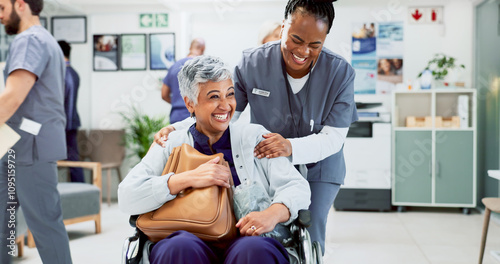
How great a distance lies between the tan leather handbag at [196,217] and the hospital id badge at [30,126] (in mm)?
993

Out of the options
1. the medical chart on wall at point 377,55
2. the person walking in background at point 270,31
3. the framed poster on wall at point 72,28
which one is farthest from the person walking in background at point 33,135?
the medical chart on wall at point 377,55

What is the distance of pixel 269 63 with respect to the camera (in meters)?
1.93

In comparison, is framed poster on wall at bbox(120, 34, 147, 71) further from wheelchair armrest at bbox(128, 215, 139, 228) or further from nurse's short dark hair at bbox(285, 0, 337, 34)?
wheelchair armrest at bbox(128, 215, 139, 228)

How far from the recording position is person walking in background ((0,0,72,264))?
209 centimetres

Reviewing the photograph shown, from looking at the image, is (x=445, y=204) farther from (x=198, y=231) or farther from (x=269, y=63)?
(x=198, y=231)

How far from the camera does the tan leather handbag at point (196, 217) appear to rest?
1419 mm

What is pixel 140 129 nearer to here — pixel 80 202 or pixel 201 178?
pixel 80 202

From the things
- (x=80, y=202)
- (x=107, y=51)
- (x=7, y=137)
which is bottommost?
(x=80, y=202)

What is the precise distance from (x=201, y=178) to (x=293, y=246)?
16.1 inches

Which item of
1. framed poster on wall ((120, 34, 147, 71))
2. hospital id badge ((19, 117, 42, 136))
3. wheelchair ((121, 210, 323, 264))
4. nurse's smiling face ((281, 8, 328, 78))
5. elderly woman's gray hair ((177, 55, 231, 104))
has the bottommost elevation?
wheelchair ((121, 210, 323, 264))

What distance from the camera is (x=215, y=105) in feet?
5.40

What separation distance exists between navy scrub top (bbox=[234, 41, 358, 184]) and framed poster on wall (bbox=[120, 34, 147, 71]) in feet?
13.6

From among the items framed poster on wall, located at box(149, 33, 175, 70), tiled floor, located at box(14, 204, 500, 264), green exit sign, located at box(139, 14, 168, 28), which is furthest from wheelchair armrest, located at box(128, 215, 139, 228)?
green exit sign, located at box(139, 14, 168, 28)

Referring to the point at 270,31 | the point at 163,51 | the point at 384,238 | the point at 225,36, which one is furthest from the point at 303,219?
the point at 163,51
